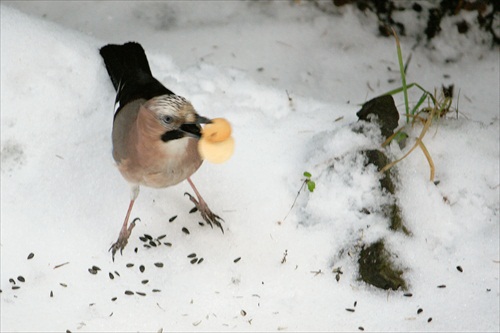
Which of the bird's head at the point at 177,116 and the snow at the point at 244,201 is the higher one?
the bird's head at the point at 177,116

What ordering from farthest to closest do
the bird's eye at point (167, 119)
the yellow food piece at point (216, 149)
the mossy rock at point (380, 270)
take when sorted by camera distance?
the mossy rock at point (380, 270) → the bird's eye at point (167, 119) → the yellow food piece at point (216, 149)

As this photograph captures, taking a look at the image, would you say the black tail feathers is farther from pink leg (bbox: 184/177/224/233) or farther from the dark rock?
the dark rock

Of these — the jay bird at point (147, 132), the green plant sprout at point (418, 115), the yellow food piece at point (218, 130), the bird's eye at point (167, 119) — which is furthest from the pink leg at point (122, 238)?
the green plant sprout at point (418, 115)

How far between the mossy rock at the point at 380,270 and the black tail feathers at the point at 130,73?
1085 millimetres

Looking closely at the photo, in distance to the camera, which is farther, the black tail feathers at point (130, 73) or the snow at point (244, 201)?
the black tail feathers at point (130, 73)

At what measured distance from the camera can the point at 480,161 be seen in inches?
127

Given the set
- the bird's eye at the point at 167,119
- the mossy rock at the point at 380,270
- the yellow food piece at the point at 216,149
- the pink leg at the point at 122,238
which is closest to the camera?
the yellow food piece at the point at 216,149

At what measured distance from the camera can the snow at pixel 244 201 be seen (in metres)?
2.89

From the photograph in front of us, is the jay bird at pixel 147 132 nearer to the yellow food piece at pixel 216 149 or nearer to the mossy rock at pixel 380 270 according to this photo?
the yellow food piece at pixel 216 149

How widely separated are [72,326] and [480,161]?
1908 mm

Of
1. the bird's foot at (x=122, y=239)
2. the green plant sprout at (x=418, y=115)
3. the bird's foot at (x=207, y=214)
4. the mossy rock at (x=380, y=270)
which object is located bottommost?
the bird's foot at (x=122, y=239)

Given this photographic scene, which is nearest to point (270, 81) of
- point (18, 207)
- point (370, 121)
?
point (370, 121)

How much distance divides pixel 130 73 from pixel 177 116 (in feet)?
2.56

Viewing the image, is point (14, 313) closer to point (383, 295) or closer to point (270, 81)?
point (383, 295)
